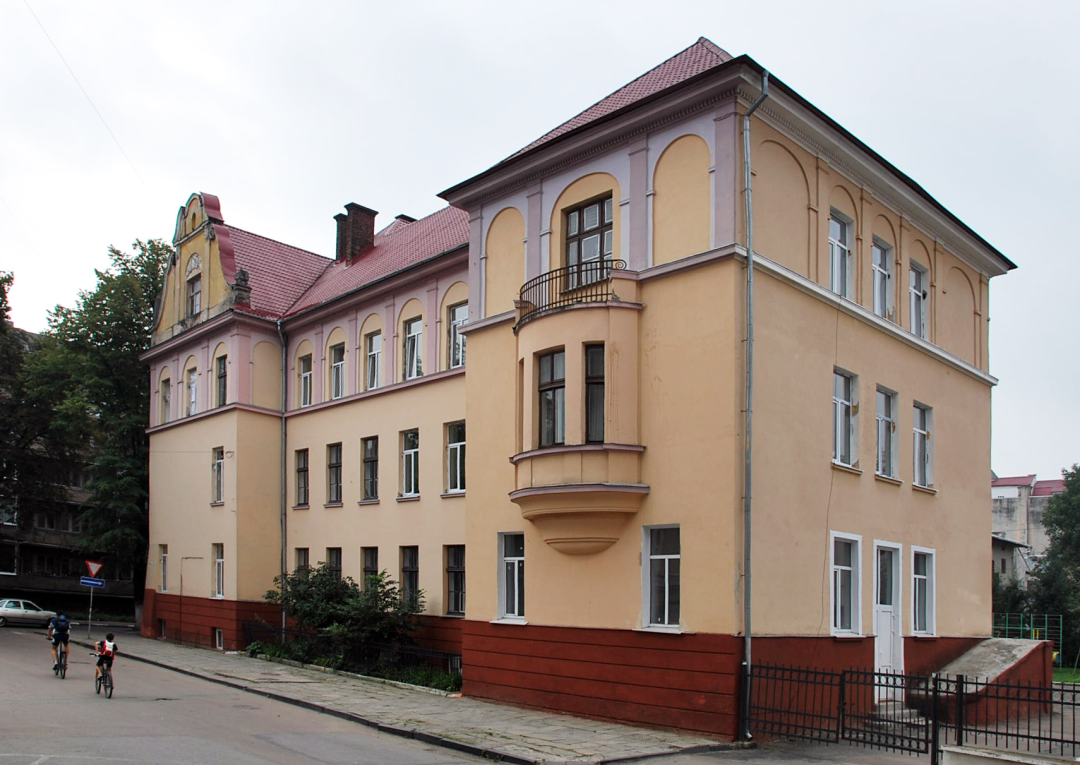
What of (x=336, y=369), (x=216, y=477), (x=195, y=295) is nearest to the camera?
(x=336, y=369)

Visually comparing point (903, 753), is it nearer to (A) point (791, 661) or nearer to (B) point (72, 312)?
(A) point (791, 661)

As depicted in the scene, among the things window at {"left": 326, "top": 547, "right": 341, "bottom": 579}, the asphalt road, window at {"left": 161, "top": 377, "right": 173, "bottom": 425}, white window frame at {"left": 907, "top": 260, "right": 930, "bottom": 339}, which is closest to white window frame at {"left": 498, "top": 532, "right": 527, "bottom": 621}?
the asphalt road

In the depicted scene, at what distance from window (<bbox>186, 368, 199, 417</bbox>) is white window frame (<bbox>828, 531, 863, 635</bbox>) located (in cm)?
2272

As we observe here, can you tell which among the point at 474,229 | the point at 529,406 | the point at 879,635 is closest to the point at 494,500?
the point at 529,406

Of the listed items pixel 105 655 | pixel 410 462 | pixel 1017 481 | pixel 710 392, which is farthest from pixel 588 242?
pixel 1017 481

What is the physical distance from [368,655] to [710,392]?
1247 centimetres

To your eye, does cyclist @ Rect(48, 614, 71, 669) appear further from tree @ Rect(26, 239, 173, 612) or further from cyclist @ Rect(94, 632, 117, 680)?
tree @ Rect(26, 239, 173, 612)

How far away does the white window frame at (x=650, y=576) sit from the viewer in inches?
653

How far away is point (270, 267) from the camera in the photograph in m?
34.7

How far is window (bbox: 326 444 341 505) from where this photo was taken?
97.5 feet

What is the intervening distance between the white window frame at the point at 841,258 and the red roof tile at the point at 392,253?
1108 cm

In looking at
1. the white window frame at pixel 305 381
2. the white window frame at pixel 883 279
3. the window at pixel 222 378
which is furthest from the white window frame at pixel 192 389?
the white window frame at pixel 883 279

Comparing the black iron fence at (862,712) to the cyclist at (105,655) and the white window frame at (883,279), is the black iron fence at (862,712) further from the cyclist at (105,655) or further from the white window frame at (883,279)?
the cyclist at (105,655)

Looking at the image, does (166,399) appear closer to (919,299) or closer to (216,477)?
(216,477)
